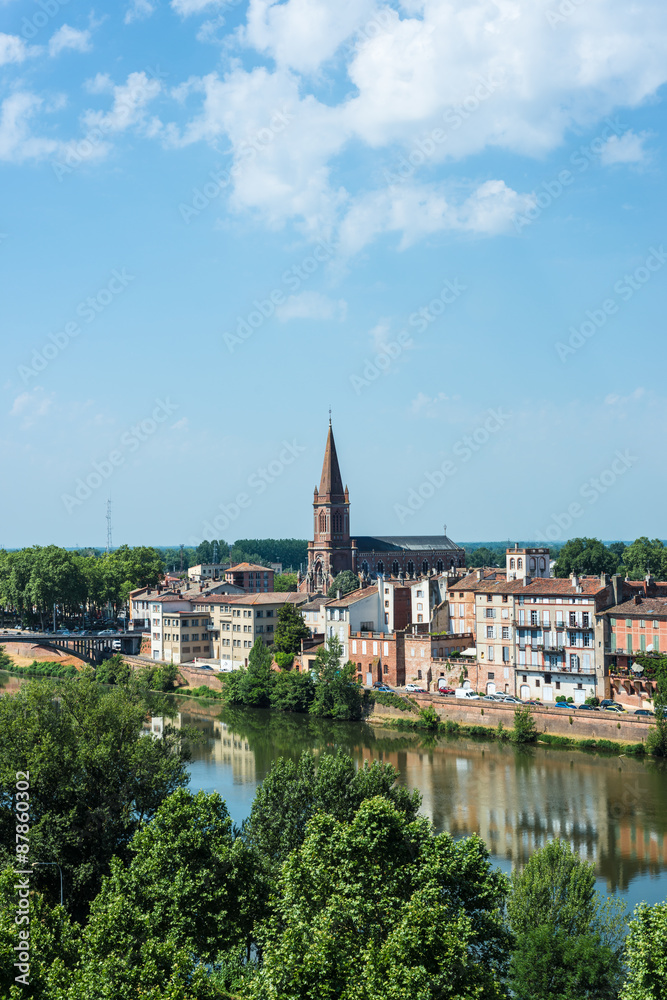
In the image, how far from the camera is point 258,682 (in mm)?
67500

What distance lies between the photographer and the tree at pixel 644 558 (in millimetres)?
106375

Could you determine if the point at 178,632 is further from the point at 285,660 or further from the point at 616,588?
the point at 616,588

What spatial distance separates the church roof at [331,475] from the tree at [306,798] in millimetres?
→ 88501

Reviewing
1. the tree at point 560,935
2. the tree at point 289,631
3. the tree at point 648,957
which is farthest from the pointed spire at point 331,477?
the tree at point 648,957

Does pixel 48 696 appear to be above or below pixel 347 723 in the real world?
above

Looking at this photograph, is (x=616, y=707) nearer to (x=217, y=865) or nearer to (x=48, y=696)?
(x=48, y=696)

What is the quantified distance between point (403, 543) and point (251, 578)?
2828 centimetres

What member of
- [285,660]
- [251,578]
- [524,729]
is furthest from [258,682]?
[251,578]

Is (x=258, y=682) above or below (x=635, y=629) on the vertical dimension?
below

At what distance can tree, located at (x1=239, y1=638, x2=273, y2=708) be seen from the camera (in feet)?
220

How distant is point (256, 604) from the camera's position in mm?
76625

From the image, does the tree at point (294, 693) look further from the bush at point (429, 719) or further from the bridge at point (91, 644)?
the bridge at point (91, 644)

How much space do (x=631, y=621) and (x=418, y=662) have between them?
14.9 m

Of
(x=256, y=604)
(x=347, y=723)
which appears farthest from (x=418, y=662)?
(x=256, y=604)
